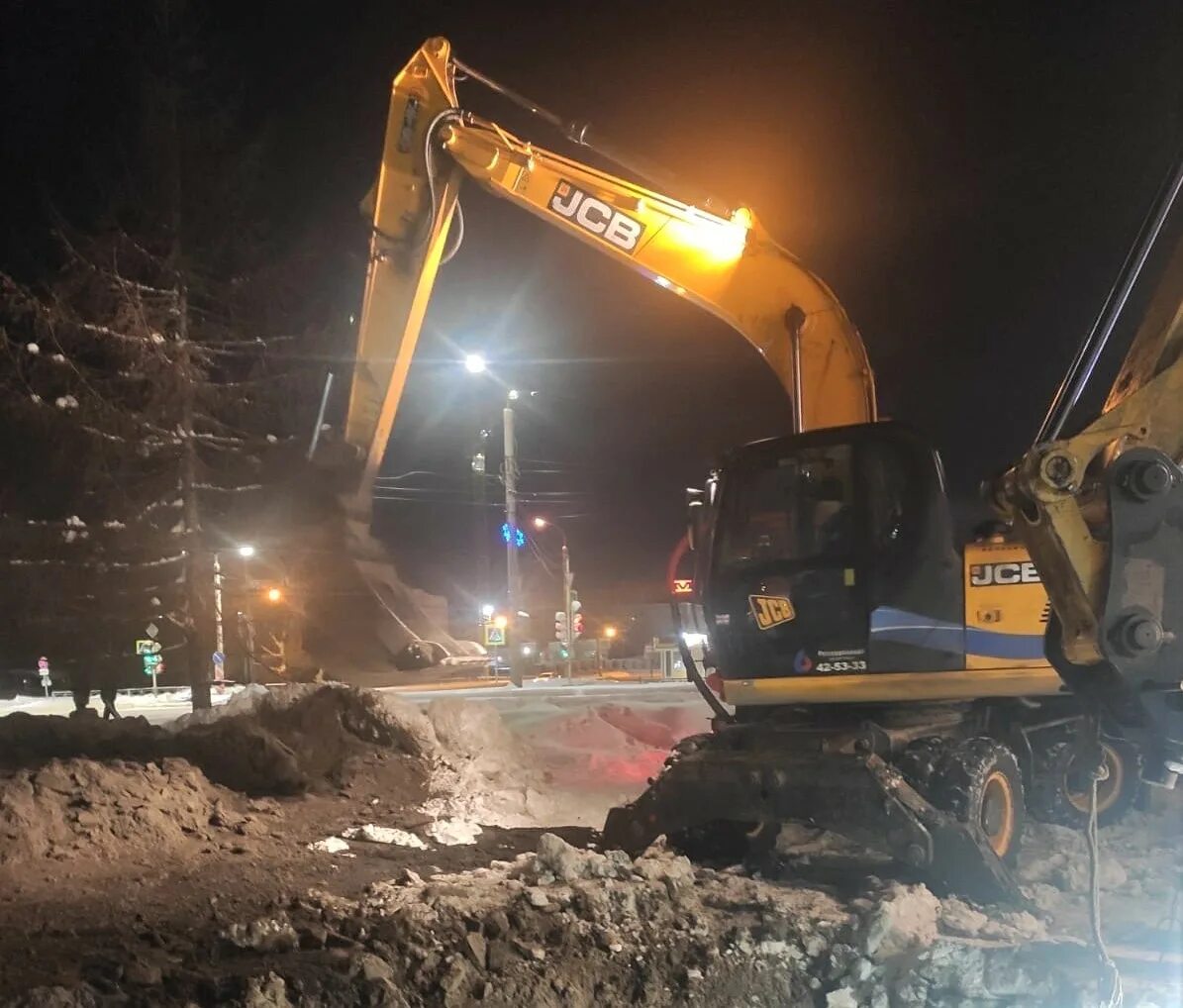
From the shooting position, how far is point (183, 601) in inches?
615

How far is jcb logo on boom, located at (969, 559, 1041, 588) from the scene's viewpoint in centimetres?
665

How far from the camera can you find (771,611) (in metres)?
7.09

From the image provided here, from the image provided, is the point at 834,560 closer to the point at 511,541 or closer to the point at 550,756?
the point at 550,756

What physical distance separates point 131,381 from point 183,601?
323 cm

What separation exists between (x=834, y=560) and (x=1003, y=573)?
1029 mm

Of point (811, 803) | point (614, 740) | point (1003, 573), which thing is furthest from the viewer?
point (614, 740)

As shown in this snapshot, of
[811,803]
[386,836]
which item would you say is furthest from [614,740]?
[811,803]

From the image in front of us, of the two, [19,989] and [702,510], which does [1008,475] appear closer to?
[702,510]

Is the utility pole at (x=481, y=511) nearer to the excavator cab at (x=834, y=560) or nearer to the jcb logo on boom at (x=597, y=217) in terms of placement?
the jcb logo on boom at (x=597, y=217)

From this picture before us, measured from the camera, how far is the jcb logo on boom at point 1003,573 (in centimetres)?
665

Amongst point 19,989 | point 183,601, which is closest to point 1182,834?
point 19,989

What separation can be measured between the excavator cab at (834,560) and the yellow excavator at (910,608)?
0.01m

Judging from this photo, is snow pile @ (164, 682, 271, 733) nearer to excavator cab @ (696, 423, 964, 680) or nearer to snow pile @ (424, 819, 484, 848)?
snow pile @ (424, 819, 484, 848)

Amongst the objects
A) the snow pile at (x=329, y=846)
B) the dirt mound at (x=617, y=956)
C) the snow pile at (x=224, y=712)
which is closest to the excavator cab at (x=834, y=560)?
the dirt mound at (x=617, y=956)
